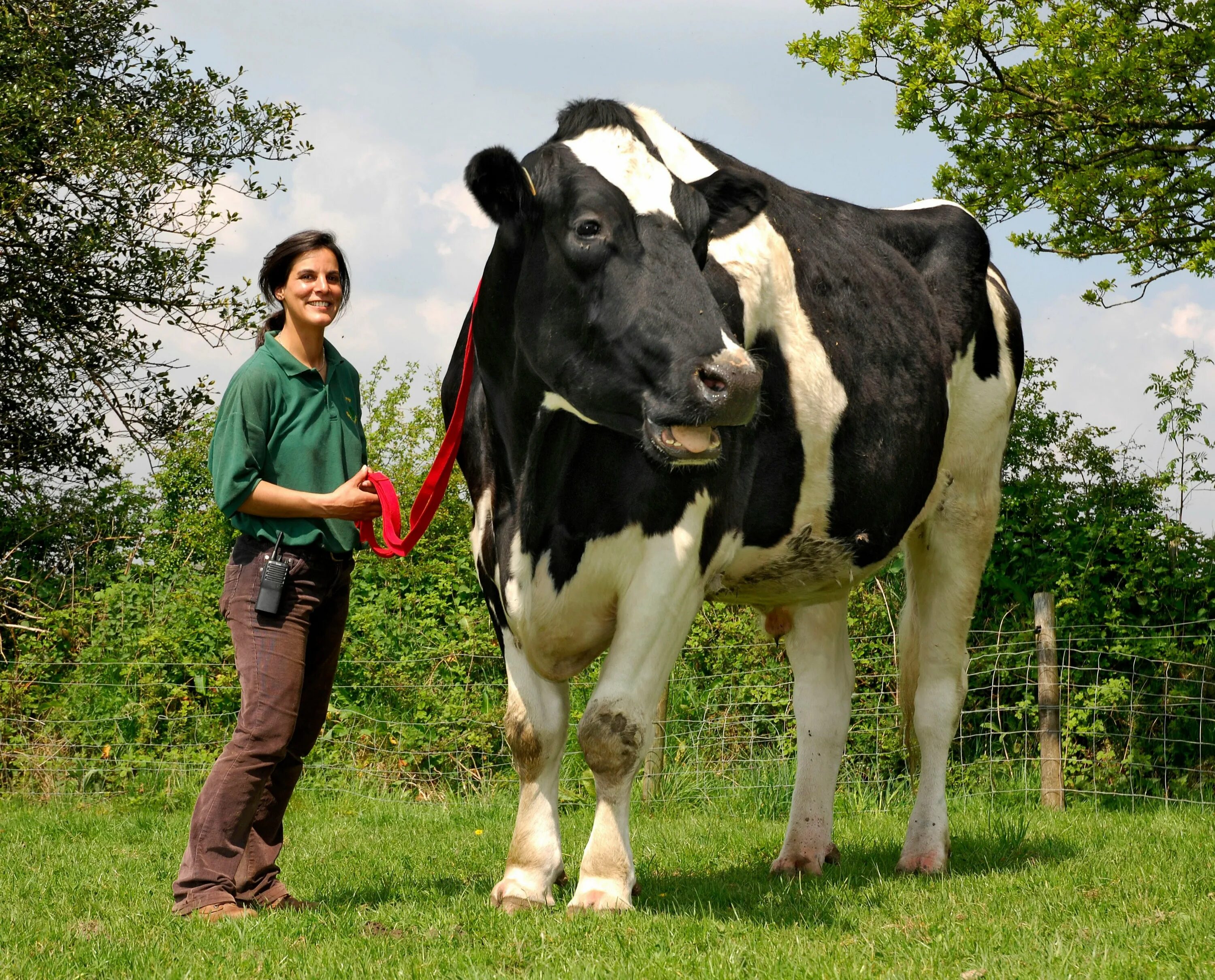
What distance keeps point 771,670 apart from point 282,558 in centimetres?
562

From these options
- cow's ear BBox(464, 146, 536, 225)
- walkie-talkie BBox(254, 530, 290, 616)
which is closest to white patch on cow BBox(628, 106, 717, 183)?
cow's ear BBox(464, 146, 536, 225)

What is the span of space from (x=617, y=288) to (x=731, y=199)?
1.03 meters

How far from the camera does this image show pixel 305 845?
6.79 m

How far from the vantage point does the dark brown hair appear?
15.8 ft

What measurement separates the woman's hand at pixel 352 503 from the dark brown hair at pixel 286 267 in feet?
2.31

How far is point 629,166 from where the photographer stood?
4176 mm

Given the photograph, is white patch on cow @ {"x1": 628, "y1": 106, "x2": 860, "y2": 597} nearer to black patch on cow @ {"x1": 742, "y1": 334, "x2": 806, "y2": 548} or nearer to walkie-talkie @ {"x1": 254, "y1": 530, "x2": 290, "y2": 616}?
black patch on cow @ {"x1": 742, "y1": 334, "x2": 806, "y2": 548}

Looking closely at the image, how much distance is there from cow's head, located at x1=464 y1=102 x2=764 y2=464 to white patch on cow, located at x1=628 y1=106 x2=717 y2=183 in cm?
36

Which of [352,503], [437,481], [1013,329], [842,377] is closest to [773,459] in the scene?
[842,377]

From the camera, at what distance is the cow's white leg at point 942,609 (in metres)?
6.07

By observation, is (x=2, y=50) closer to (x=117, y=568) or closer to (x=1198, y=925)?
(x=117, y=568)

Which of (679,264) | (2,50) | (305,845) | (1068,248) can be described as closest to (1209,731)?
(1068,248)

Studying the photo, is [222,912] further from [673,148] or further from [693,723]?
[693,723]

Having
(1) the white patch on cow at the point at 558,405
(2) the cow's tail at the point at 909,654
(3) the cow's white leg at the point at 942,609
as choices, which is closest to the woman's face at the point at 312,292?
(1) the white patch on cow at the point at 558,405
